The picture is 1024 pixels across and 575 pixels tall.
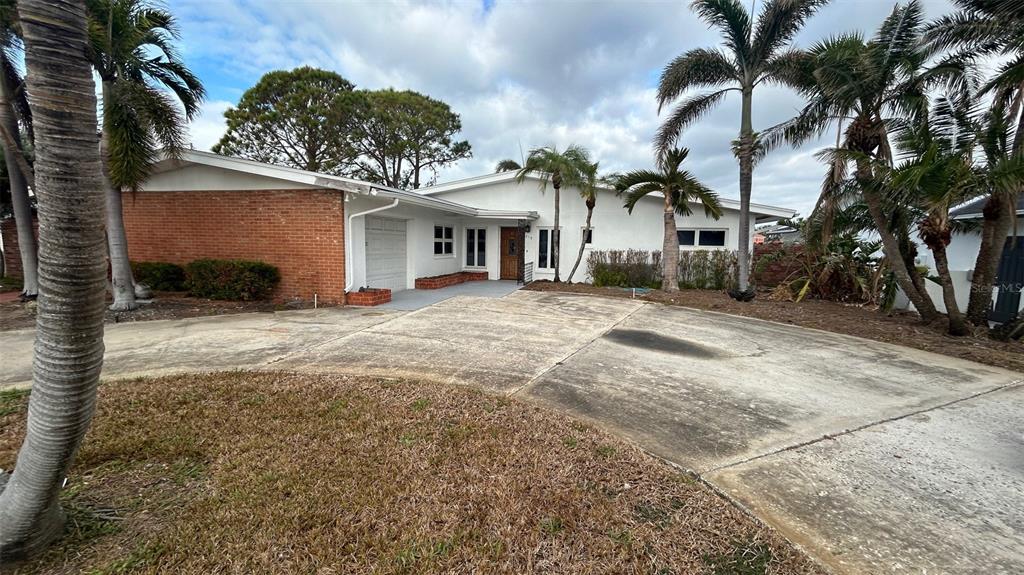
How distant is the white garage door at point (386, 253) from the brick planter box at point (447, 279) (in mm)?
551

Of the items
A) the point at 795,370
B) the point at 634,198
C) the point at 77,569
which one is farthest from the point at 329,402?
the point at 634,198

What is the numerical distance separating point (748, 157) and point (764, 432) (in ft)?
29.8

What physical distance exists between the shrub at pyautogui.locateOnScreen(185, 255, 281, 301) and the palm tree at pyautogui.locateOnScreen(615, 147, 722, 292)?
9618mm

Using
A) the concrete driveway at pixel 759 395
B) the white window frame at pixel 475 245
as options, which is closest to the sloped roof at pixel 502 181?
the white window frame at pixel 475 245

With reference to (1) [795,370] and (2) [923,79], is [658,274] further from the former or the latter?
(1) [795,370]

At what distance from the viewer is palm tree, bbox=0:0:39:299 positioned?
24.2 feet

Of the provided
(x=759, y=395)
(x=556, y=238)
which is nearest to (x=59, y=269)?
(x=759, y=395)

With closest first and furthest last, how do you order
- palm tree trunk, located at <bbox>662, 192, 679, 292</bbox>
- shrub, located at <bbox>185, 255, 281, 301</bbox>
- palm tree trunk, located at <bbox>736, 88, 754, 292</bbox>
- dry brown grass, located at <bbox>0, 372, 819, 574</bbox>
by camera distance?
dry brown grass, located at <bbox>0, 372, 819, 574</bbox>
shrub, located at <bbox>185, 255, 281, 301</bbox>
palm tree trunk, located at <bbox>736, 88, 754, 292</bbox>
palm tree trunk, located at <bbox>662, 192, 679, 292</bbox>

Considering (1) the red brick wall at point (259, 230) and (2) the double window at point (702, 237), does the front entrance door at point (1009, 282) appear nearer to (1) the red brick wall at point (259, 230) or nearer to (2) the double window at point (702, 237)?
(2) the double window at point (702, 237)

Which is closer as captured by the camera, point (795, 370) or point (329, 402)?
point (329, 402)

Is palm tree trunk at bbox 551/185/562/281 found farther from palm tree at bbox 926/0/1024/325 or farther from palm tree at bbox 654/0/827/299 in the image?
palm tree at bbox 926/0/1024/325

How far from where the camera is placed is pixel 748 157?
1048cm

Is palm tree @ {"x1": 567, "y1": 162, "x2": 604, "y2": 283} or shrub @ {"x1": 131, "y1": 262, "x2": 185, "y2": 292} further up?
palm tree @ {"x1": 567, "y1": 162, "x2": 604, "y2": 283}

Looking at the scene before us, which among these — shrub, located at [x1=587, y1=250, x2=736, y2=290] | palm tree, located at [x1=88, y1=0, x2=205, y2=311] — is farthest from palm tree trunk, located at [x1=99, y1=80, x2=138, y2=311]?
shrub, located at [x1=587, y1=250, x2=736, y2=290]
